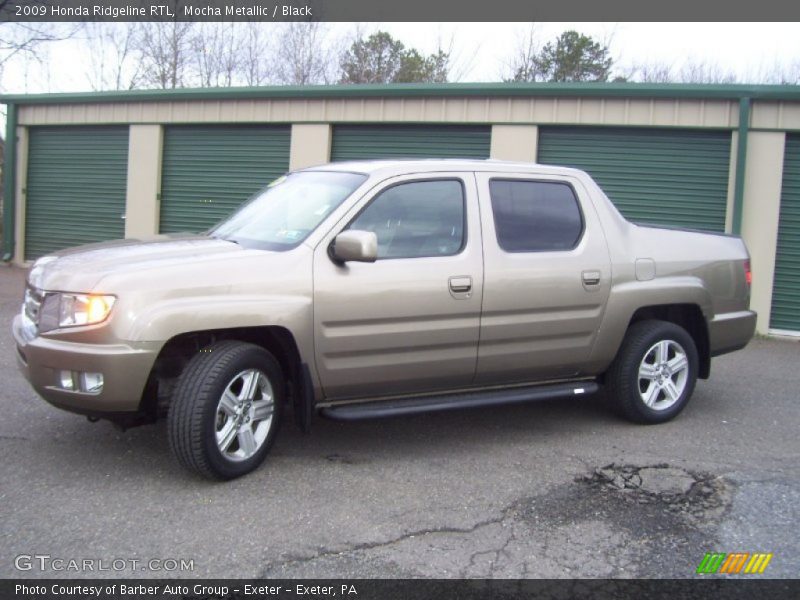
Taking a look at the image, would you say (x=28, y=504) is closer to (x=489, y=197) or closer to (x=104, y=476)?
(x=104, y=476)

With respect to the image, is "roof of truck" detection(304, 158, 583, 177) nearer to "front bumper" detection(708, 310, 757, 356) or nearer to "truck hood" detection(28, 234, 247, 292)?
"truck hood" detection(28, 234, 247, 292)

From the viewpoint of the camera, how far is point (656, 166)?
10.9 m

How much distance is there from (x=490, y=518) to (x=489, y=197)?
7.02 ft

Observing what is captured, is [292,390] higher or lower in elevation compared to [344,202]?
lower

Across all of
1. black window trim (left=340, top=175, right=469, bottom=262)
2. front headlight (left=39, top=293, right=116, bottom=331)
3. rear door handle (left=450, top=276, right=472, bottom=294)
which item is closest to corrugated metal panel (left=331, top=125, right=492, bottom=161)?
black window trim (left=340, top=175, right=469, bottom=262)

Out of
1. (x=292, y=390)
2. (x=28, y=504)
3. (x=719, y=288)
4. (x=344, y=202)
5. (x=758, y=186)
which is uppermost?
(x=758, y=186)

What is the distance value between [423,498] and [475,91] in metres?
8.24

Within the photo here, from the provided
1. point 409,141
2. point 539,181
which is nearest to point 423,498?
point 539,181

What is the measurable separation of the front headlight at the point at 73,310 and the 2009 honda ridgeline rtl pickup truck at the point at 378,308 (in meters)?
0.01

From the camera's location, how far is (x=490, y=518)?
4.00 metres

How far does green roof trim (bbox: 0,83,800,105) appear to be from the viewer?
1024cm

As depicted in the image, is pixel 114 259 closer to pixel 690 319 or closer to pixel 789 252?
pixel 690 319

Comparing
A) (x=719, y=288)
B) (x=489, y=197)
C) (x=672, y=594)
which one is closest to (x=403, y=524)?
(x=672, y=594)

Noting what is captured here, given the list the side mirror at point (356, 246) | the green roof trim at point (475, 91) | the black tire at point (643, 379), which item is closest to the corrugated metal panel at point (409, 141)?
the green roof trim at point (475, 91)
